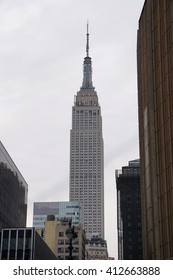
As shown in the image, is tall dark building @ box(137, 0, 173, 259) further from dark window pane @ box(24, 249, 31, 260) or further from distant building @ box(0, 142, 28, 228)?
distant building @ box(0, 142, 28, 228)

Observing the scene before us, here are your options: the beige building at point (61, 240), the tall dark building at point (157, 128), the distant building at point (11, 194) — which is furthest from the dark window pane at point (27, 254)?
the beige building at point (61, 240)

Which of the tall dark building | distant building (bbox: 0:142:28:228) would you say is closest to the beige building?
distant building (bbox: 0:142:28:228)

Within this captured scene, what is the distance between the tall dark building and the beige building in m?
121

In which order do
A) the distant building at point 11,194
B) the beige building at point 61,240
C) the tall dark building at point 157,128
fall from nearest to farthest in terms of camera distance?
the tall dark building at point 157,128 < the distant building at point 11,194 < the beige building at point 61,240

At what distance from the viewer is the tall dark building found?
51156 millimetres

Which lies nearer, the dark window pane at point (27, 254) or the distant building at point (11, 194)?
the dark window pane at point (27, 254)

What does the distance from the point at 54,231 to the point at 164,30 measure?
14532cm

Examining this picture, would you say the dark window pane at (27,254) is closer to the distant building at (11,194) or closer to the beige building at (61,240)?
the distant building at (11,194)

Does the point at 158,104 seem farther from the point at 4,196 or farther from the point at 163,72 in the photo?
the point at 4,196

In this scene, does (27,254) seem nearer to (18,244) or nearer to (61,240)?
(18,244)

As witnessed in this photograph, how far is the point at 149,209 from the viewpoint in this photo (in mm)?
57312

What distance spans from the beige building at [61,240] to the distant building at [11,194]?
44.9 m

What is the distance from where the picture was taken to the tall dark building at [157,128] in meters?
51.2
